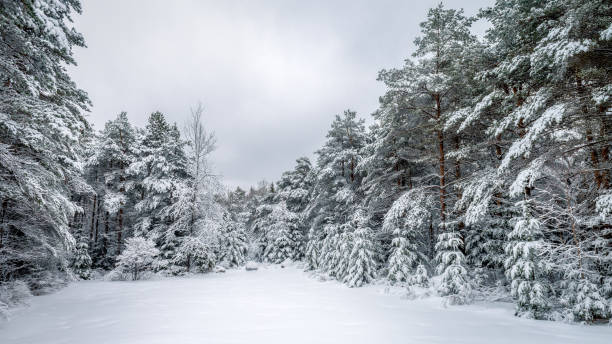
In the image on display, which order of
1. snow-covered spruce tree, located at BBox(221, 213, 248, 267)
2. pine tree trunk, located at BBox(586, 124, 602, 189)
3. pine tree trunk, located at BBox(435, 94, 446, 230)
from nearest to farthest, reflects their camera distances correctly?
1. pine tree trunk, located at BBox(586, 124, 602, 189)
2. pine tree trunk, located at BBox(435, 94, 446, 230)
3. snow-covered spruce tree, located at BBox(221, 213, 248, 267)

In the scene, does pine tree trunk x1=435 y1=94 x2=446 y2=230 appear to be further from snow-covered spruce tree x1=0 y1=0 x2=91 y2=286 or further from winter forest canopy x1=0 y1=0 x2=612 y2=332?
snow-covered spruce tree x1=0 y1=0 x2=91 y2=286

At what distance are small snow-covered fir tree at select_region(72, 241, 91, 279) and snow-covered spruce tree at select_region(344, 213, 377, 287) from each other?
14.9 metres

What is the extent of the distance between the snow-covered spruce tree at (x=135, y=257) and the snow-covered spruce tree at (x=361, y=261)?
1064cm

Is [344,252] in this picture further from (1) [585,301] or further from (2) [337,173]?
(1) [585,301]

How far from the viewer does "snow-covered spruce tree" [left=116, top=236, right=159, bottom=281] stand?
48.1 feet

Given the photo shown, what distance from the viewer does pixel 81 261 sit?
15961 millimetres

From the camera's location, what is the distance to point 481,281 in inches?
389

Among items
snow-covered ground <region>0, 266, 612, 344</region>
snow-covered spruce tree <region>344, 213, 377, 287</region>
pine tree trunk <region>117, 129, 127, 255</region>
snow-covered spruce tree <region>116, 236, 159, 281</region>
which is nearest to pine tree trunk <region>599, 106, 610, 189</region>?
snow-covered ground <region>0, 266, 612, 344</region>

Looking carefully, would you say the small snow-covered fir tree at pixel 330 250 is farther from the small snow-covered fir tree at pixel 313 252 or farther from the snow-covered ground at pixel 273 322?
the snow-covered ground at pixel 273 322

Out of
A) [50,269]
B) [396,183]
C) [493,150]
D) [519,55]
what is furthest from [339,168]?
[50,269]

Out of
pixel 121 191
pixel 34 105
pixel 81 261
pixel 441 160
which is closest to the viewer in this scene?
pixel 34 105

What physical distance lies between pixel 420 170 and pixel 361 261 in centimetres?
625

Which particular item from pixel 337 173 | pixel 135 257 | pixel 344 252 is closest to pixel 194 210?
pixel 135 257

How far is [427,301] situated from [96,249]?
21044 mm
